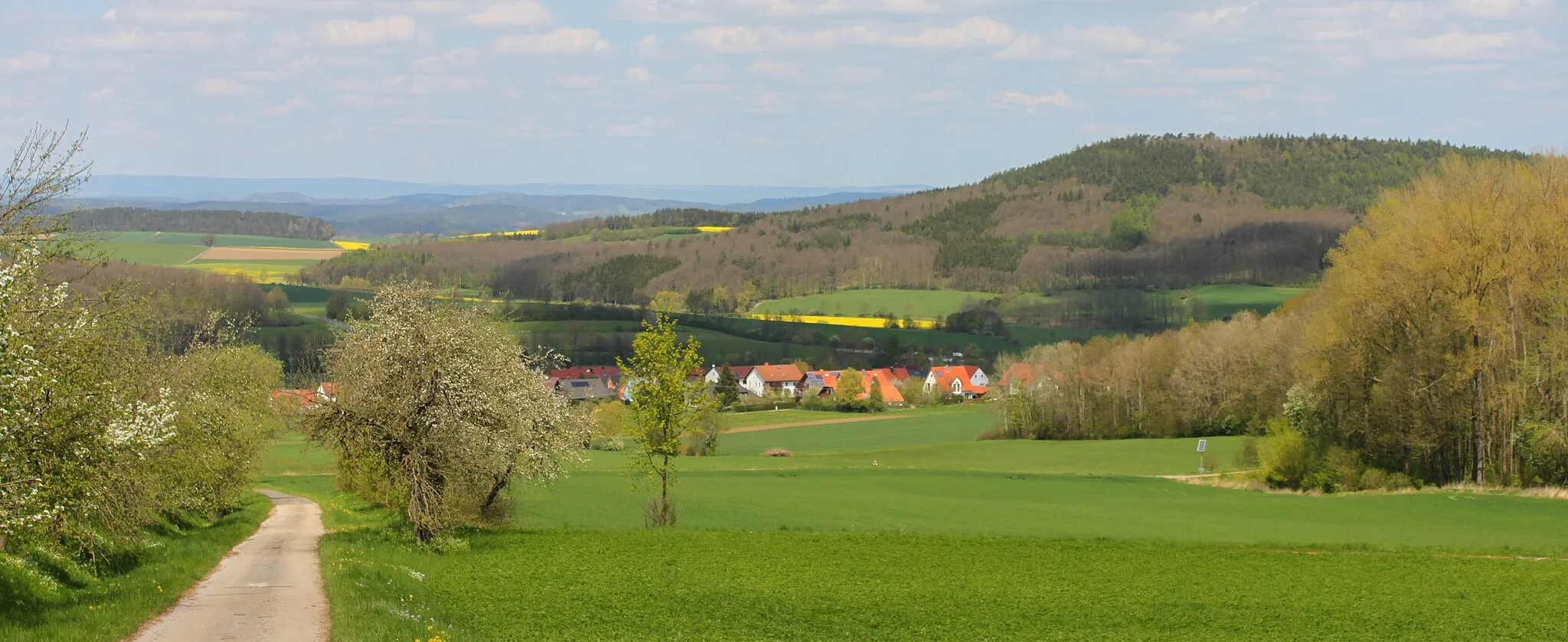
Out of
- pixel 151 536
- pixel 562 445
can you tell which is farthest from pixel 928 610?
pixel 151 536

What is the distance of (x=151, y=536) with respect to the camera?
29.4 metres

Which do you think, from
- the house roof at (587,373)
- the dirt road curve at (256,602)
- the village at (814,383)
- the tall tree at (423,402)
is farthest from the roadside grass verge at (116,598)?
the house roof at (587,373)

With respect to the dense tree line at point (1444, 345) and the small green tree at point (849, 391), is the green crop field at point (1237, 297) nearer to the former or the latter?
the small green tree at point (849, 391)

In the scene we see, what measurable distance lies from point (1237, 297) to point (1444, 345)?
132066 millimetres

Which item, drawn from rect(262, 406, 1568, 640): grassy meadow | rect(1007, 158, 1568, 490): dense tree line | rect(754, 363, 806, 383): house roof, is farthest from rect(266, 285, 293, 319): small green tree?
rect(1007, 158, 1568, 490): dense tree line

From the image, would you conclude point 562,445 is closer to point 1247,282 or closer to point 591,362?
point 591,362

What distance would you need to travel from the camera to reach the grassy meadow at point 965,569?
2198 centimetres

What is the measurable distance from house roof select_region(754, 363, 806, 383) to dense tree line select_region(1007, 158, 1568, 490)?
281 ft

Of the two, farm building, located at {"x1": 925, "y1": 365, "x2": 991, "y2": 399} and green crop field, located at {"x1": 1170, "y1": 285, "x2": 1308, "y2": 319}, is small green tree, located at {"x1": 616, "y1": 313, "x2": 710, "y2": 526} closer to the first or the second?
farm building, located at {"x1": 925, "y1": 365, "x2": 991, "y2": 399}

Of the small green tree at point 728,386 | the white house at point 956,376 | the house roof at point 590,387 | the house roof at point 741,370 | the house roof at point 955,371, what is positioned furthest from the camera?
the house roof at point 741,370

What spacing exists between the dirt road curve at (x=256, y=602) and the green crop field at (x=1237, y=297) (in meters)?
143

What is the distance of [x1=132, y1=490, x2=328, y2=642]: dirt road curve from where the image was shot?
18.3 m

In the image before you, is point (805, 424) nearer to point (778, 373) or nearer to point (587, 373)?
point (587, 373)

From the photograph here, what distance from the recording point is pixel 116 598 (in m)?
20.0
